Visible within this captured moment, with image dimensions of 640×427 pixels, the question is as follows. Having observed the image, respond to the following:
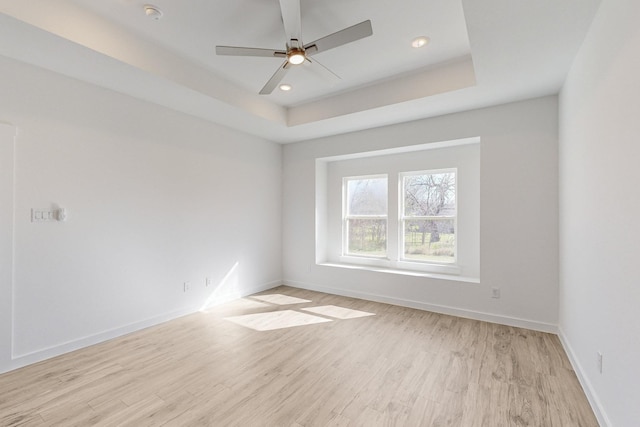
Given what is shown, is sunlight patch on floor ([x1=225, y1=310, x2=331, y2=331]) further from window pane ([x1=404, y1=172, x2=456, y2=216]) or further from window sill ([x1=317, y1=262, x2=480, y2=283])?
window pane ([x1=404, y1=172, x2=456, y2=216])

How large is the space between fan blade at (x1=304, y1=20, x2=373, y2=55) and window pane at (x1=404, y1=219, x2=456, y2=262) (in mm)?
3109

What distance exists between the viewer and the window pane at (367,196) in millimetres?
→ 5044

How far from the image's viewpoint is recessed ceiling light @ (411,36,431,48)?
8.73ft

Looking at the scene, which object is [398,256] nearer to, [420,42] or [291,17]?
[420,42]

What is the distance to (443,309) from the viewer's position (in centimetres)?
394

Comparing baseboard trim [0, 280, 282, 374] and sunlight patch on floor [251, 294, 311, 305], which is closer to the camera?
baseboard trim [0, 280, 282, 374]

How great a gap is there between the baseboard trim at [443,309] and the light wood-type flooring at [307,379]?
128 millimetres

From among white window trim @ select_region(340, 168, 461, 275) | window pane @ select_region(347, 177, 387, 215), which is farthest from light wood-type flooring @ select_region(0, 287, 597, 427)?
window pane @ select_region(347, 177, 387, 215)

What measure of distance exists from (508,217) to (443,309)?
145 cm

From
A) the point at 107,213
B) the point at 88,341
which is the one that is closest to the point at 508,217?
the point at 107,213

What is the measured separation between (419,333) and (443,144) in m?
2.56

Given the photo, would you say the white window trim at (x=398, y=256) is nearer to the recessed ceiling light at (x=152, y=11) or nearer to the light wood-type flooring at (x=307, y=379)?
the light wood-type flooring at (x=307, y=379)

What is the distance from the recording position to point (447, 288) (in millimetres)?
3918

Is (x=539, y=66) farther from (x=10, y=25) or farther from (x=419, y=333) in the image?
(x=10, y=25)
